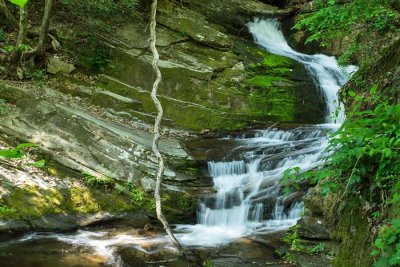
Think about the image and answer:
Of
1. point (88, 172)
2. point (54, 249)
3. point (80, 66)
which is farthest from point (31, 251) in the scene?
point (80, 66)

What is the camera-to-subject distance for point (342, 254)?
3.85m

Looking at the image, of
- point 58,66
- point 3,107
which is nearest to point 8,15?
point 58,66

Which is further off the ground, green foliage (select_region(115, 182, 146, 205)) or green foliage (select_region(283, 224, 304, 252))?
green foliage (select_region(115, 182, 146, 205))

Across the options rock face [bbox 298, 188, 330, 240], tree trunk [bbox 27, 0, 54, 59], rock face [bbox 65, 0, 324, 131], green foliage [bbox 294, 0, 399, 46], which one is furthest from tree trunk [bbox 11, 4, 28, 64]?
rock face [bbox 298, 188, 330, 240]

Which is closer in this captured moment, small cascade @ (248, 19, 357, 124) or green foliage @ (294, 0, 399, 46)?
green foliage @ (294, 0, 399, 46)

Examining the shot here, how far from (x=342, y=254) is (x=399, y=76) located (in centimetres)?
218

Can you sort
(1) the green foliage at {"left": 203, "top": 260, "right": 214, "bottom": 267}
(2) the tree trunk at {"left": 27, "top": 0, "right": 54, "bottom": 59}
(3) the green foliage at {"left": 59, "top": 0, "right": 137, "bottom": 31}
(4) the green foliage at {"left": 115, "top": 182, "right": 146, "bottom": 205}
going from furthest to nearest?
1. (3) the green foliage at {"left": 59, "top": 0, "right": 137, "bottom": 31}
2. (2) the tree trunk at {"left": 27, "top": 0, "right": 54, "bottom": 59}
3. (4) the green foliage at {"left": 115, "top": 182, "right": 146, "bottom": 205}
4. (1) the green foliage at {"left": 203, "top": 260, "right": 214, "bottom": 267}

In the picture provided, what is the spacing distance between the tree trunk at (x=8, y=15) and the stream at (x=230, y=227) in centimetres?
728

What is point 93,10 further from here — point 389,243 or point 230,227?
point 389,243

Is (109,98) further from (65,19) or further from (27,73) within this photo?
(65,19)

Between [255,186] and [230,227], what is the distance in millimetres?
1303

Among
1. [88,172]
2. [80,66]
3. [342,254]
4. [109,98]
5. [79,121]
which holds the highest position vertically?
[80,66]

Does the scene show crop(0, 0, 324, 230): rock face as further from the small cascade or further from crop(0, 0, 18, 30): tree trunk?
crop(0, 0, 18, 30): tree trunk

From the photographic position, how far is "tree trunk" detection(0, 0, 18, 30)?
11.3 m
